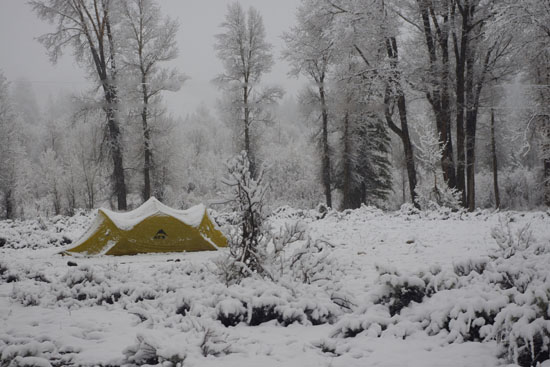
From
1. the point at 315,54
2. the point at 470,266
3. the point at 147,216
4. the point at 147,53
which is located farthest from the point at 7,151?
the point at 470,266

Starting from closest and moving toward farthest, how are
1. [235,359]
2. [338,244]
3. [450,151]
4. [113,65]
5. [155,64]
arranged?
1. [235,359]
2. [338,244]
3. [450,151]
4. [113,65]
5. [155,64]

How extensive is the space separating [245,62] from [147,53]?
495 cm

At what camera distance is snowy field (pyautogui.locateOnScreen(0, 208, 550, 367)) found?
8.00 ft

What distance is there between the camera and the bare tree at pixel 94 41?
13.4 meters

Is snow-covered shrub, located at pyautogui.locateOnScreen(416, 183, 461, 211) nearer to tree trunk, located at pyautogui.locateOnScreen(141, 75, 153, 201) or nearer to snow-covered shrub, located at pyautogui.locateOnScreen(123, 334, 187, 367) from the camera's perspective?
snow-covered shrub, located at pyautogui.locateOnScreen(123, 334, 187, 367)

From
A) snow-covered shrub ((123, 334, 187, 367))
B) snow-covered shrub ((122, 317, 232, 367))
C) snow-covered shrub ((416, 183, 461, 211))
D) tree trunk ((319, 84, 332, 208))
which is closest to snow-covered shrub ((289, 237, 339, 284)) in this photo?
snow-covered shrub ((122, 317, 232, 367))

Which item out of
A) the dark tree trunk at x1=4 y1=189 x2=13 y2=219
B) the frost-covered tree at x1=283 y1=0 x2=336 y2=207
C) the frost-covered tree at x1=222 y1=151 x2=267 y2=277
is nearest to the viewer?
the frost-covered tree at x1=222 y1=151 x2=267 y2=277

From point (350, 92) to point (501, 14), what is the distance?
4690 millimetres

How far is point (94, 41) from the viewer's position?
561 inches

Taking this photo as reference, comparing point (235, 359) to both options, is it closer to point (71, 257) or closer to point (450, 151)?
point (71, 257)

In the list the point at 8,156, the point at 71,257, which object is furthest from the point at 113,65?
the point at 8,156

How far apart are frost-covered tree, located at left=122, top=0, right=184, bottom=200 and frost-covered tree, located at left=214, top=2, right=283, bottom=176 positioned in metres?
2.62

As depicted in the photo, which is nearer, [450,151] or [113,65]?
[450,151]

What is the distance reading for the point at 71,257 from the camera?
25.4 feet
